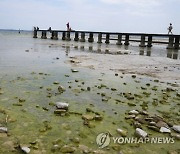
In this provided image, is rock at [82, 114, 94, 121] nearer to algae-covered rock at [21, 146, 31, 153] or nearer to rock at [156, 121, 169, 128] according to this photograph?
rock at [156, 121, 169, 128]

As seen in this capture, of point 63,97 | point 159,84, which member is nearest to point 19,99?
point 63,97

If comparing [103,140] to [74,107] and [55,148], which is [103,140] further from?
[74,107]

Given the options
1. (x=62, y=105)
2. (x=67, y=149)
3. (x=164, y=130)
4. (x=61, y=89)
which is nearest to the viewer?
(x=67, y=149)

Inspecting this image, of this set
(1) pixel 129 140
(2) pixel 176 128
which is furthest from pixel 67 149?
(2) pixel 176 128

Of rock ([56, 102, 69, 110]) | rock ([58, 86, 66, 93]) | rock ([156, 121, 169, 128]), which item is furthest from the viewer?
rock ([58, 86, 66, 93])

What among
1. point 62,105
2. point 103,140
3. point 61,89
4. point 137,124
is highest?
point 61,89

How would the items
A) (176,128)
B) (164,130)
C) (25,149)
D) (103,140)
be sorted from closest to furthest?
(25,149), (103,140), (164,130), (176,128)

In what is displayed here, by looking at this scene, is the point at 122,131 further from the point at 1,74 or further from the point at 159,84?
the point at 1,74

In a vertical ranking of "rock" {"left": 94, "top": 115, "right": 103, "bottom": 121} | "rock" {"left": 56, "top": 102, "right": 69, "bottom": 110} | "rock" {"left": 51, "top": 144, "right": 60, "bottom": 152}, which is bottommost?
"rock" {"left": 51, "top": 144, "right": 60, "bottom": 152}

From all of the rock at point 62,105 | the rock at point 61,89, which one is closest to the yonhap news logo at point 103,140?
the rock at point 62,105

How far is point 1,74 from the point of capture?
1052cm

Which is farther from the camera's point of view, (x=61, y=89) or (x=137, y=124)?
(x=61, y=89)

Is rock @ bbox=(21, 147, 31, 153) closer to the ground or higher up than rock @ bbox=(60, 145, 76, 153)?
higher up

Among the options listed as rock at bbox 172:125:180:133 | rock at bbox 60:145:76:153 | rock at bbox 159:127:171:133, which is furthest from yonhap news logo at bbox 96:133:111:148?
rock at bbox 172:125:180:133
